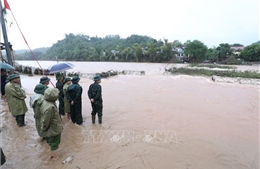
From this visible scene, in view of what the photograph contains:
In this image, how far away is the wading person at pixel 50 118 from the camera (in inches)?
118

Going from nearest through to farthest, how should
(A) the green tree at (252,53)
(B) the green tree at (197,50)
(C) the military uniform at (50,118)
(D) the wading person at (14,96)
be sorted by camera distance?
(C) the military uniform at (50,118), (D) the wading person at (14,96), (A) the green tree at (252,53), (B) the green tree at (197,50)

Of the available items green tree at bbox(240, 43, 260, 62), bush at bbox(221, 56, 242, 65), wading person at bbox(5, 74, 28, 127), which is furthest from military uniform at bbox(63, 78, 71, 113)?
green tree at bbox(240, 43, 260, 62)

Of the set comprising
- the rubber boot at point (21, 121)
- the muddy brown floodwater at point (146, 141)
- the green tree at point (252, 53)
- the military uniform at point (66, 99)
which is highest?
the green tree at point (252, 53)

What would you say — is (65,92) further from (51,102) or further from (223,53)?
(223,53)

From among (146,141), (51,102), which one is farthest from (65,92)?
(146,141)

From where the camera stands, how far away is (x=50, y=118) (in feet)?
9.99

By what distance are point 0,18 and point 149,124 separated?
17.7 ft

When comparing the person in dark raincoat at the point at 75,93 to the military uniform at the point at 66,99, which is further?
the military uniform at the point at 66,99

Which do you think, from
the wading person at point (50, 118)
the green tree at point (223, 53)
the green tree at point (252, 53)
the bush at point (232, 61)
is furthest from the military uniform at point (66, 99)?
the green tree at point (223, 53)

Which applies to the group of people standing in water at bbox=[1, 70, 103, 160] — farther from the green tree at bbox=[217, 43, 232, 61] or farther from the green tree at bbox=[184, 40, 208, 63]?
the green tree at bbox=[217, 43, 232, 61]

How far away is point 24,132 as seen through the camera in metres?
4.42

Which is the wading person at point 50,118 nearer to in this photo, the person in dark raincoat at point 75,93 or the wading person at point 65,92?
the person in dark raincoat at point 75,93

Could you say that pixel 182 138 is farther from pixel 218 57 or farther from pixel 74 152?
pixel 218 57

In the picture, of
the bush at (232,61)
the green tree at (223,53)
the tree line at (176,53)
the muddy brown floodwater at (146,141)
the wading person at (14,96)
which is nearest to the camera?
the muddy brown floodwater at (146,141)
